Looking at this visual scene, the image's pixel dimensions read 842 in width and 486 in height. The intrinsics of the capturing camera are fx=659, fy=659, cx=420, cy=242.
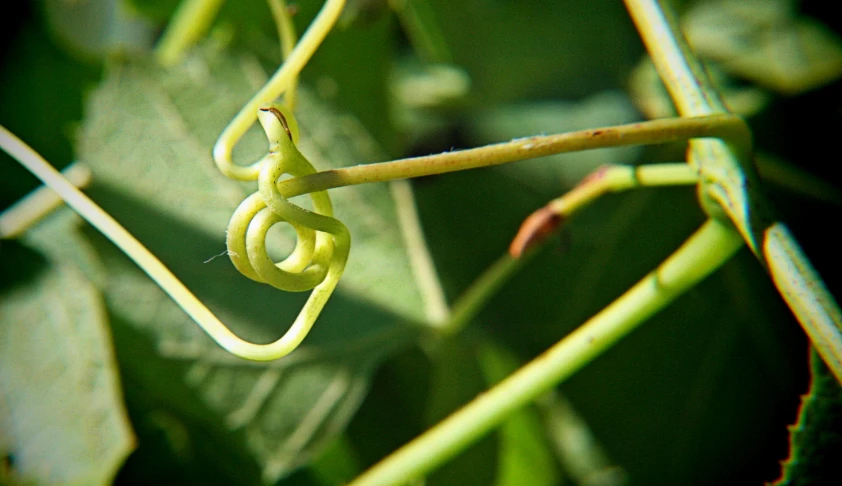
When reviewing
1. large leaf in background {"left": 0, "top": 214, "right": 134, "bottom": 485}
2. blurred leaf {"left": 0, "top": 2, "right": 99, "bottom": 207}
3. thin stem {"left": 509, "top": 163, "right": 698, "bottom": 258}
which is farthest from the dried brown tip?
blurred leaf {"left": 0, "top": 2, "right": 99, "bottom": 207}

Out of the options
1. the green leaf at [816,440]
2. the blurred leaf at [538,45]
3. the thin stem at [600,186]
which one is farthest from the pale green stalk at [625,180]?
the blurred leaf at [538,45]

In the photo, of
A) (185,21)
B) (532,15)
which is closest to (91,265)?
(185,21)

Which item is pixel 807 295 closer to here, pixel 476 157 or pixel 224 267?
pixel 476 157

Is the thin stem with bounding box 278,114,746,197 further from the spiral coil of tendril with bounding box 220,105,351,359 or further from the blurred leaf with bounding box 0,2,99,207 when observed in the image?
the blurred leaf with bounding box 0,2,99,207

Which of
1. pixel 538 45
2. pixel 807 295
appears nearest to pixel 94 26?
pixel 538 45

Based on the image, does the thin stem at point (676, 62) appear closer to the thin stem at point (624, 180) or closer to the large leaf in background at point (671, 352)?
the thin stem at point (624, 180)

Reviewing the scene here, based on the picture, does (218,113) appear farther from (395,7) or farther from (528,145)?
(528,145)
